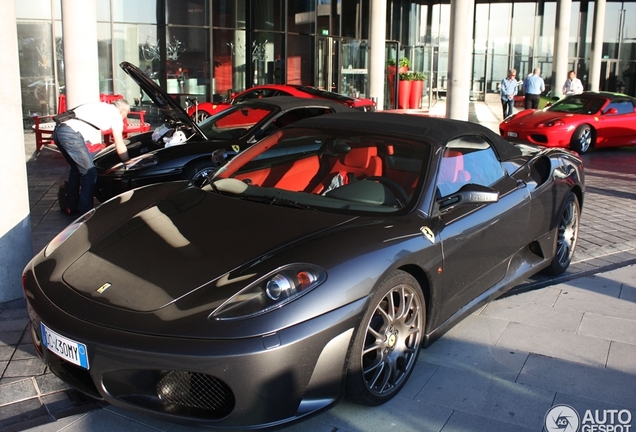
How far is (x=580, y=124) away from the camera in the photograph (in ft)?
47.8

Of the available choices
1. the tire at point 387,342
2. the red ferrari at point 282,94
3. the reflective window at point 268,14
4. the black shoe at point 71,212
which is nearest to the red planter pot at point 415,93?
the reflective window at point 268,14

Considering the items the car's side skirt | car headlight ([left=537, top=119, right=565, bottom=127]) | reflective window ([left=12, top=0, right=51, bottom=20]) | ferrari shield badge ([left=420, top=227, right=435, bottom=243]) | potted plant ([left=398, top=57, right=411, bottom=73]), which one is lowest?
the car's side skirt

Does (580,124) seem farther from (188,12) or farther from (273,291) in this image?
(273,291)

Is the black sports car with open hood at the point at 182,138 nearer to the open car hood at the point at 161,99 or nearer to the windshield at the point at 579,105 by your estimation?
the open car hood at the point at 161,99

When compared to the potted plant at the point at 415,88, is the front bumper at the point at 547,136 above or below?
below

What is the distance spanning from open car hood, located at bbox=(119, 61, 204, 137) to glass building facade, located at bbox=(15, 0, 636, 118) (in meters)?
9.01

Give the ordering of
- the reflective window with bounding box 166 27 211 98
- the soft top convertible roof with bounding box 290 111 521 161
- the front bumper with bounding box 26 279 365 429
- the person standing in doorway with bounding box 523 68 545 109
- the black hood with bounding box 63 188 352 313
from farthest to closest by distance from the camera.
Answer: the person standing in doorway with bounding box 523 68 545 109
the reflective window with bounding box 166 27 211 98
the soft top convertible roof with bounding box 290 111 521 161
the black hood with bounding box 63 188 352 313
the front bumper with bounding box 26 279 365 429

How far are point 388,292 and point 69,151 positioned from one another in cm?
505

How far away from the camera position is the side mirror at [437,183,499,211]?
4070 mm

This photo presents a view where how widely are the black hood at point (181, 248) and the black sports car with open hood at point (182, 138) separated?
3.62 m

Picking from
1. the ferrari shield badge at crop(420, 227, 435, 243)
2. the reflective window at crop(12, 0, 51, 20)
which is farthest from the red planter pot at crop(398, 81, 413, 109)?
the ferrari shield badge at crop(420, 227, 435, 243)

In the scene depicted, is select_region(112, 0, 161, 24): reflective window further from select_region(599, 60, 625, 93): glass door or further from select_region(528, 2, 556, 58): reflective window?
select_region(599, 60, 625, 93): glass door

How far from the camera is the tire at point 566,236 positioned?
5711 millimetres

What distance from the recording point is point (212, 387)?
2969 mm
